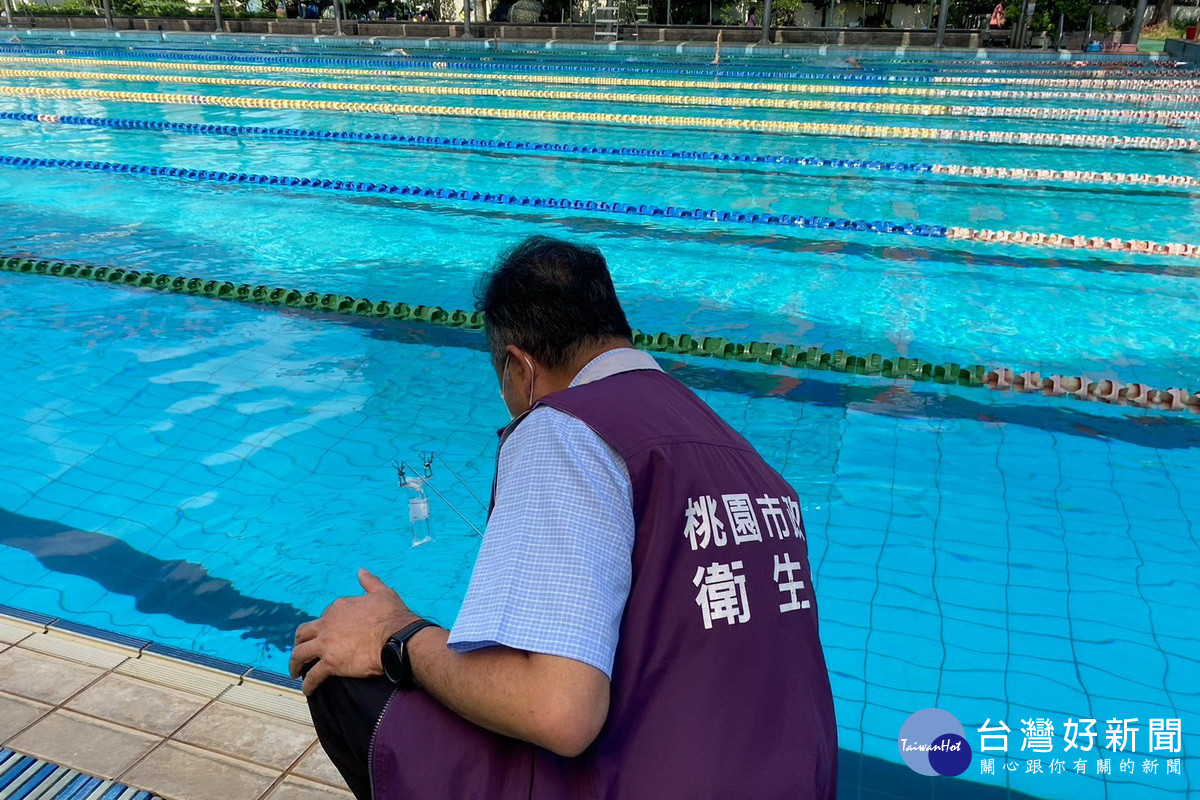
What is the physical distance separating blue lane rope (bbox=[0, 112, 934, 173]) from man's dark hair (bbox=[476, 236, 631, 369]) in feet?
28.7

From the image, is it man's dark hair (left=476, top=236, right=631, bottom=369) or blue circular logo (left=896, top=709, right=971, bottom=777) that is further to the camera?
blue circular logo (left=896, top=709, right=971, bottom=777)

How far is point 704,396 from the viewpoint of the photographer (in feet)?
15.2

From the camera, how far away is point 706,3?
30578mm

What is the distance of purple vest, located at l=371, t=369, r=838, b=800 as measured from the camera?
111 centimetres

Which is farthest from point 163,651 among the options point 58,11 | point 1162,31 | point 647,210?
point 1162,31

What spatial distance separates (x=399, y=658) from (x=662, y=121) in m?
11.6

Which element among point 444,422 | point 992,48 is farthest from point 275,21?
point 444,422

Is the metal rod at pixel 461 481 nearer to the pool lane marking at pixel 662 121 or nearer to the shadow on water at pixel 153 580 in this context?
the shadow on water at pixel 153 580

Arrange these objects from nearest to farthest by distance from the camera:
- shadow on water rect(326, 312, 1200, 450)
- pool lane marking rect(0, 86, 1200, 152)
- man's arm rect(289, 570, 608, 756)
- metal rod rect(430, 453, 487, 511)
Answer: man's arm rect(289, 570, 608, 756), metal rod rect(430, 453, 487, 511), shadow on water rect(326, 312, 1200, 450), pool lane marking rect(0, 86, 1200, 152)

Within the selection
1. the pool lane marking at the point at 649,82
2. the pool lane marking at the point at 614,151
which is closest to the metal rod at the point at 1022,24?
the pool lane marking at the point at 649,82

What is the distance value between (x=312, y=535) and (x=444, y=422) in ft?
→ 3.29

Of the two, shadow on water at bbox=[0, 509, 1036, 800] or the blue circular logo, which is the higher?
shadow on water at bbox=[0, 509, 1036, 800]

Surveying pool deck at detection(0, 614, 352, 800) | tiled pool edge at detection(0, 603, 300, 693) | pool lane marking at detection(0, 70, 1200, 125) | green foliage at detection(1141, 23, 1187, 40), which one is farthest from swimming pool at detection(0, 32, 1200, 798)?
green foliage at detection(1141, 23, 1187, 40)

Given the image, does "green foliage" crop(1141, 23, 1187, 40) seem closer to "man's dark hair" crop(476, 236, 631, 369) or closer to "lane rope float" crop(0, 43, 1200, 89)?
"lane rope float" crop(0, 43, 1200, 89)
